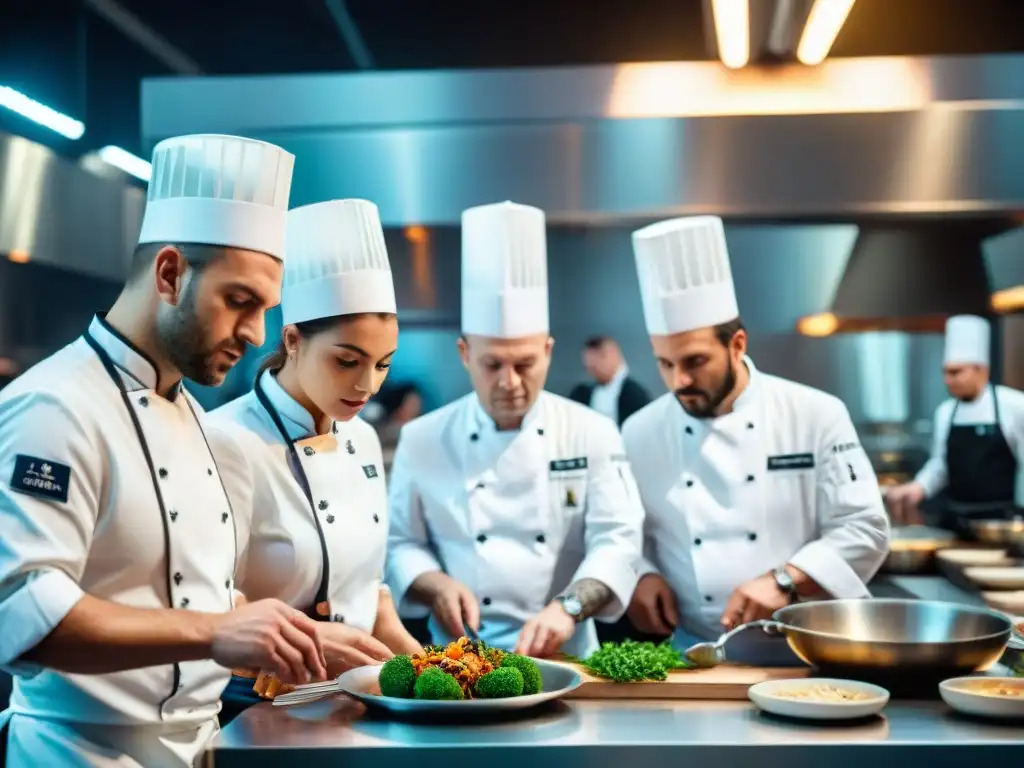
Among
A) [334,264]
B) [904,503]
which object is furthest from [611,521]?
[904,503]

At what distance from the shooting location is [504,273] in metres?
2.96

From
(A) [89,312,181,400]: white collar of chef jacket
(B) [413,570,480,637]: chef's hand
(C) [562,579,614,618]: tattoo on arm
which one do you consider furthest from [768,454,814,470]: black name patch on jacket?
(A) [89,312,181,400]: white collar of chef jacket

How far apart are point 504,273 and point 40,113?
130 inches

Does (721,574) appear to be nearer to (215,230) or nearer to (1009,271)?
(215,230)

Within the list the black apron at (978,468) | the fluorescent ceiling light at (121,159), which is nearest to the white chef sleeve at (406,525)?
the black apron at (978,468)

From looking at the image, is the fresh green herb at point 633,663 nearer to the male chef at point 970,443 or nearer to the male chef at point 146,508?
the male chef at point 146,508

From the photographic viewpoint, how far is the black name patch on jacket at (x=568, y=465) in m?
2.97

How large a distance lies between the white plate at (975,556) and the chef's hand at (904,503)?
2.83 ft

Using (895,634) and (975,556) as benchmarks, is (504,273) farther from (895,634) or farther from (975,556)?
(975,556)

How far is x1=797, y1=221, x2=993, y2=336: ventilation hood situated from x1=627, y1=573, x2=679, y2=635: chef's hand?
2126 millimetres

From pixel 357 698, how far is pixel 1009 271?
380 centimetres

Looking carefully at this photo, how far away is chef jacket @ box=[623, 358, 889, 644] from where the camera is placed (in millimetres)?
2926

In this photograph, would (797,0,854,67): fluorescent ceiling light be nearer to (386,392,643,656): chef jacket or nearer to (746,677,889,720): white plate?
(386,392,643,656): chef jacket

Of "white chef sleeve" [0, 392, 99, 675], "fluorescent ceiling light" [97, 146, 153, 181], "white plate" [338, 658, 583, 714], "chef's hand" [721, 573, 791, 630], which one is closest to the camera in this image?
"white chef sleeve" [0, 392, 99, 675]
